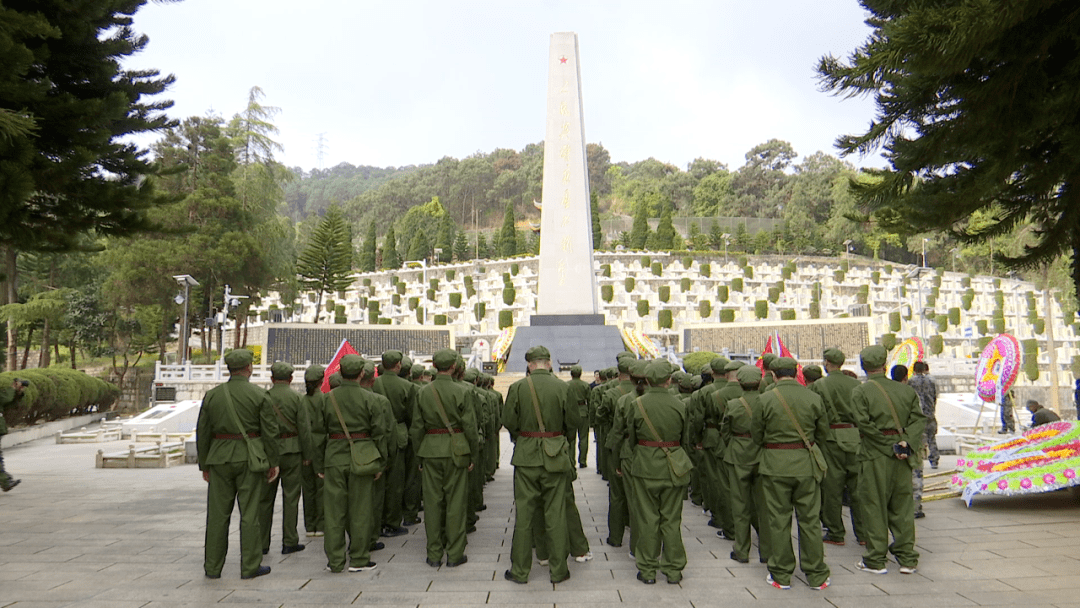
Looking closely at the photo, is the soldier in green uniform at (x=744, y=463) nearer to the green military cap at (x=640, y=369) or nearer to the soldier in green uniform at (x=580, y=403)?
the green military cap at (x=640, y=369)

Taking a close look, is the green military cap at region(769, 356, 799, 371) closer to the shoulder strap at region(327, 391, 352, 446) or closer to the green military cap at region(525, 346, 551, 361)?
the green military cap at region(525, 346, 551, 361)

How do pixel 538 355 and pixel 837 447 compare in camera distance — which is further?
pixel 837 447

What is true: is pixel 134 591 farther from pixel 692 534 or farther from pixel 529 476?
pixel 692 534

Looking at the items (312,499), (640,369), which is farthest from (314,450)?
(640,369)

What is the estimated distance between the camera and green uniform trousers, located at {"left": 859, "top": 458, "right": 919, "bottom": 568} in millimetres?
4105

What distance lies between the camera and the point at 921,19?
2463 mm

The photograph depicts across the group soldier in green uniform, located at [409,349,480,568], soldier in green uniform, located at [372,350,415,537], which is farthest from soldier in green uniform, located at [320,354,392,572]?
soldier in green uniform, located at [372,350,415,537]

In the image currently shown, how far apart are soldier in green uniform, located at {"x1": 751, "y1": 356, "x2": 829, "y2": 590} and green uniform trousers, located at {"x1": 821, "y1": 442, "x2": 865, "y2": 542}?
0.72m

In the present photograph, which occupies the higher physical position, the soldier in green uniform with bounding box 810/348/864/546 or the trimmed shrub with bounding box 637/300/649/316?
the trimmed shrub with bounding box 637/300/649/316

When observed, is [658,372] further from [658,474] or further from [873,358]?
[873,358]

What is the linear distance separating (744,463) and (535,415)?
4.71 feet

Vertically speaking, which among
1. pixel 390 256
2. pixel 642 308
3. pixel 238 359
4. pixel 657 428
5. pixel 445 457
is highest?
pixel 390 256

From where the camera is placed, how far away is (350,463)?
4.27m

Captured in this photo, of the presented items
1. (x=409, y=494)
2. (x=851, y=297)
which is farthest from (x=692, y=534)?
(x=851, y=297)
